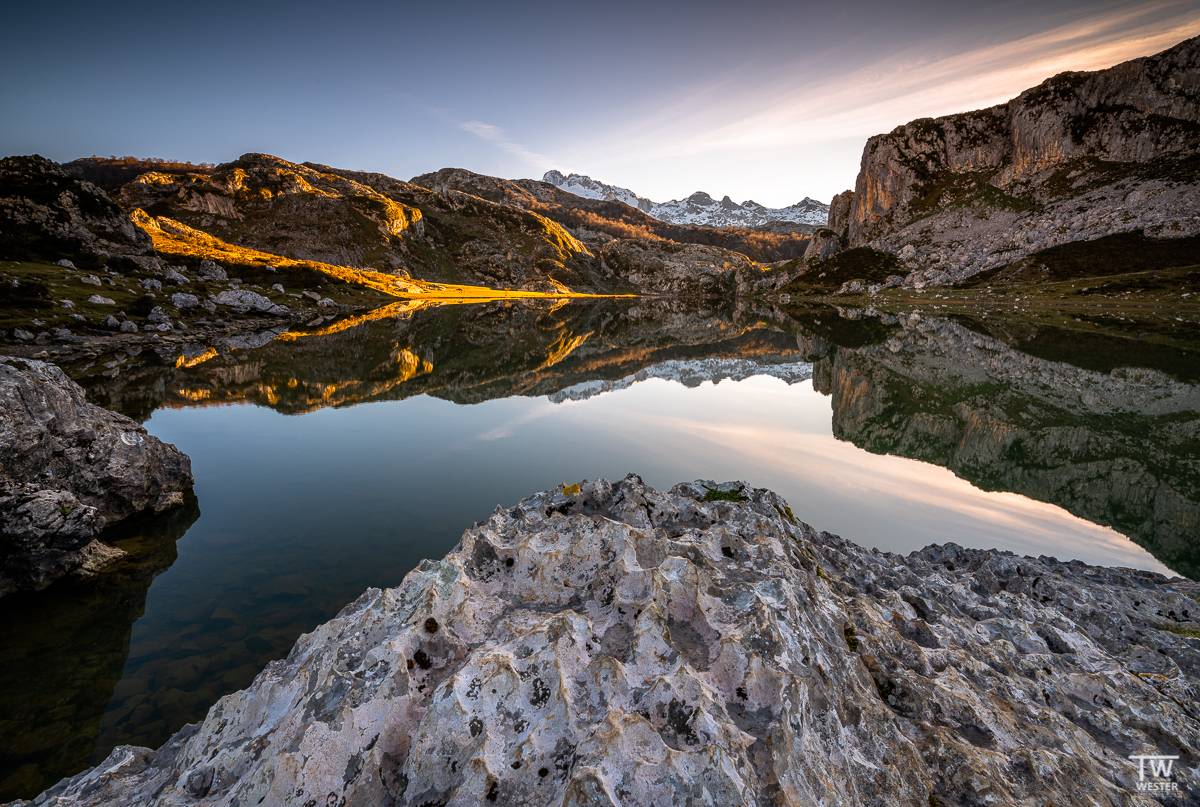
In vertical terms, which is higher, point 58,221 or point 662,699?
point 58,221

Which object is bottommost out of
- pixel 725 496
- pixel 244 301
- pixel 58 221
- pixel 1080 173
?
pixel 725 496

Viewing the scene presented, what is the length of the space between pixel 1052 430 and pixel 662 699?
34.8 meters

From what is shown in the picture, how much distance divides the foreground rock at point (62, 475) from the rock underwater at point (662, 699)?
1036 centimetres

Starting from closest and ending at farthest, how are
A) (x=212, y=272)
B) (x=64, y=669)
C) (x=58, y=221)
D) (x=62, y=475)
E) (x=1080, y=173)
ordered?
(x=64, y=669), (x=62, y=475), (x=58, y=221), (x=212, y=272), (x=1080, y=173)

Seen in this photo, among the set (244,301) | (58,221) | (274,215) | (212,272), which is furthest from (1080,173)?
(274,215)

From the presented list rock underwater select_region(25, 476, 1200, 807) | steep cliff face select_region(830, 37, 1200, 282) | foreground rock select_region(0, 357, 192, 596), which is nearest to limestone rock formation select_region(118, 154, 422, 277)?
foreground rock select_region(0, 357, 192, 596)

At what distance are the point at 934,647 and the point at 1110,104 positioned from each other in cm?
28293

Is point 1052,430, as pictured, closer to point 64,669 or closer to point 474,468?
point 474,468

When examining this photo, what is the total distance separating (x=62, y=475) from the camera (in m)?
14.8

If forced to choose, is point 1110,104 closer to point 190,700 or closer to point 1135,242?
point 1135,242

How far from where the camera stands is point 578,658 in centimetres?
565

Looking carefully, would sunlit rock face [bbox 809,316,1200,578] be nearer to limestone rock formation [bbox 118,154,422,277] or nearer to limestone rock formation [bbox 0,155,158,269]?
limestone rock formation [bbox 0,155,158,269]

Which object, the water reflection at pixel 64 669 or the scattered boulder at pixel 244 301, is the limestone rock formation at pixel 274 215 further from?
the water reflection at pixel 64 669

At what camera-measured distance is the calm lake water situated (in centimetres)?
1091
